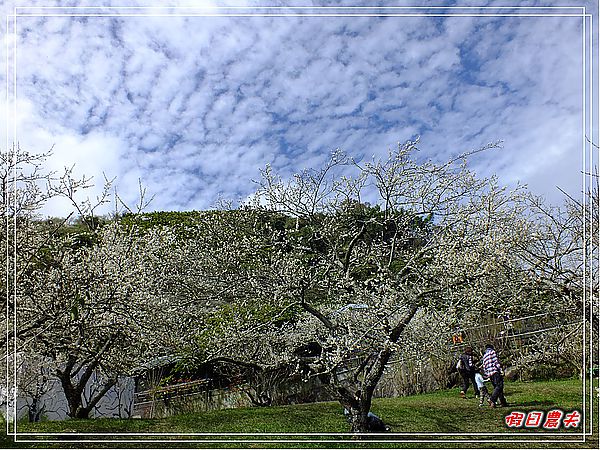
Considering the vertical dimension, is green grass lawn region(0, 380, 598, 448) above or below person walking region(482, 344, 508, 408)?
below

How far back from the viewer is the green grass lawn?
11.3 feet

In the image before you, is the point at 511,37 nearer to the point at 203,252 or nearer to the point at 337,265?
the point at 337,265

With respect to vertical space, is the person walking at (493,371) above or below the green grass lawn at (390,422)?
above

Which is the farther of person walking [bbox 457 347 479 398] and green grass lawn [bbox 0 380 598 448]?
person walking [bbox 457 347 479 398]

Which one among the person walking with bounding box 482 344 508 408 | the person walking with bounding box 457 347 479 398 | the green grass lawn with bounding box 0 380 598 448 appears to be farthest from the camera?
the person walking with bounding box 457 347 479 398

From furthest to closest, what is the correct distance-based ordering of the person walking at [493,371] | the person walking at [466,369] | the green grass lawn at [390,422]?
the person walking at [466,369]
the person walking at [493,371]
the green grass lawn at [390,422]

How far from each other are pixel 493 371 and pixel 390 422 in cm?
102

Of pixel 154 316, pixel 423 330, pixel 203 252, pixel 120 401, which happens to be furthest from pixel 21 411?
pixel 423 330

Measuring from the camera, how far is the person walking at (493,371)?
3.91m

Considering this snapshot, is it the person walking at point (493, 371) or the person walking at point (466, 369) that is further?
the person walking at point (466, 369)

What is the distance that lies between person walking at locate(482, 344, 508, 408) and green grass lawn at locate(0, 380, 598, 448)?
0.32 feet

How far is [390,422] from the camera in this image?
12.2 ft

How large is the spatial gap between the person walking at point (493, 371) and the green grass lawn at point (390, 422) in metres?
0.10

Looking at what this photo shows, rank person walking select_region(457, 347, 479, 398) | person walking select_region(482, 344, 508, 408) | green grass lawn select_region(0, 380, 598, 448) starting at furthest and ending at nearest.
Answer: person walking select_region(457, 347, 479, 398)
person walking select_region(482, 344, 508, 408)
green grass lawn select_region(0, 380, 598, 448)
